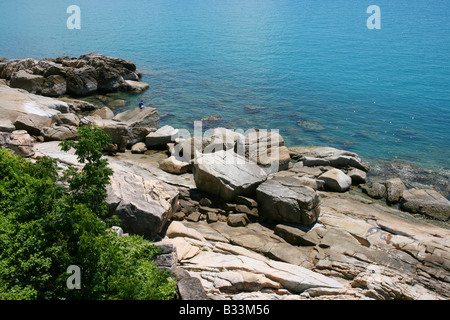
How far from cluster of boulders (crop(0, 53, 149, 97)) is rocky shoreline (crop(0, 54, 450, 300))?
7975 millimetres

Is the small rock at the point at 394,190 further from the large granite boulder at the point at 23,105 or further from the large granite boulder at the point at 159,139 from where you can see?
the large granite boulder at the point at 23,105

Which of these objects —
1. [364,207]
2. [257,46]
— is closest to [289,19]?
[257,46]

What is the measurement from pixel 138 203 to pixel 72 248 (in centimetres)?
362

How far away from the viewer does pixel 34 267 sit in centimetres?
783

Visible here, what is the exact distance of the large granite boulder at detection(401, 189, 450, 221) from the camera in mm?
17406

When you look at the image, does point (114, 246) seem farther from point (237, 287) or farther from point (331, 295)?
point (331, 295)

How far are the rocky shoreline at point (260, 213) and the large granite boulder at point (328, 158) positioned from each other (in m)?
0.07

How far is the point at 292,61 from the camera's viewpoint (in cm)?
4803

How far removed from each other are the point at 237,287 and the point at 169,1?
10187cm
